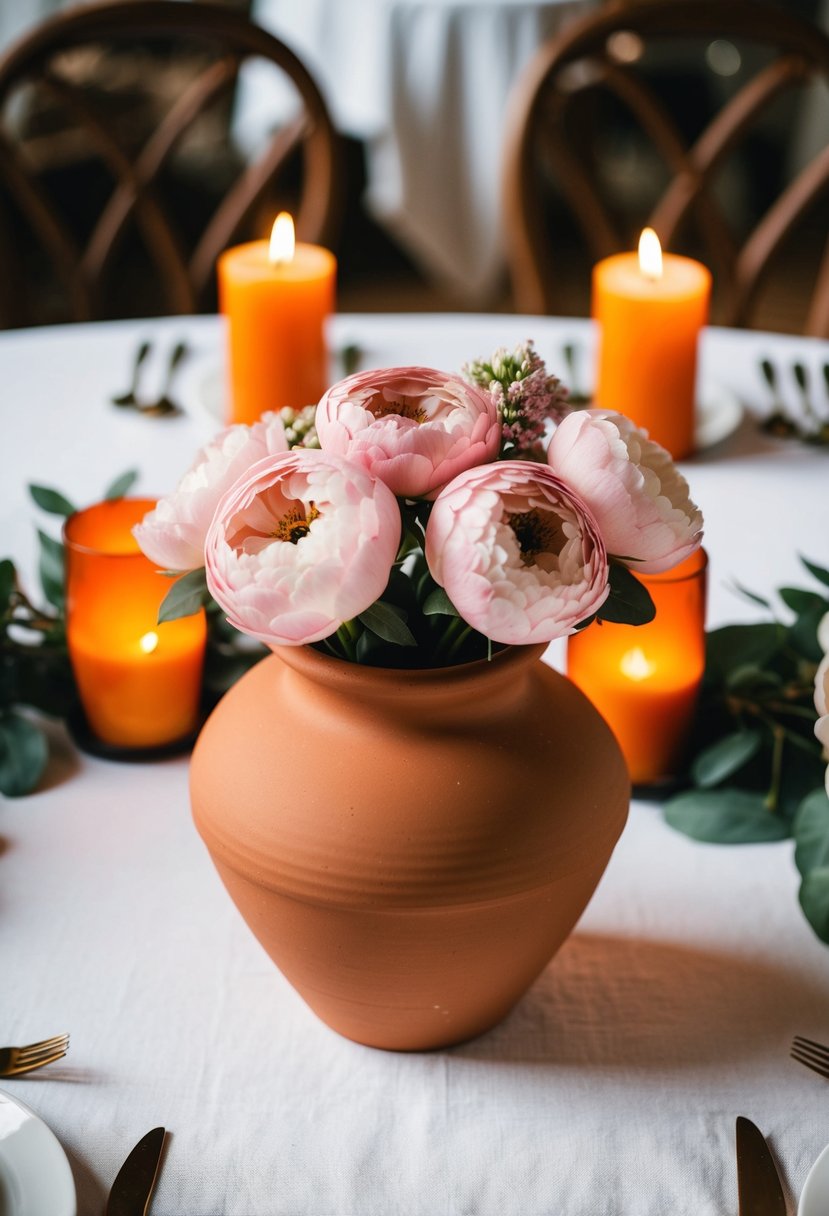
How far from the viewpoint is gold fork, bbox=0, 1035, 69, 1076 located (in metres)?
0.51

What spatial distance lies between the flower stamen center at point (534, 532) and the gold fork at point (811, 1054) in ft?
0.81

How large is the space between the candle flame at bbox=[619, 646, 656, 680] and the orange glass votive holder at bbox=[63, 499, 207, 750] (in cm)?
21

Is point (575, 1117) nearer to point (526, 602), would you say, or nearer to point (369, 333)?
point (526, 602)

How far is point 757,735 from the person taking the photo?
2.14 feet

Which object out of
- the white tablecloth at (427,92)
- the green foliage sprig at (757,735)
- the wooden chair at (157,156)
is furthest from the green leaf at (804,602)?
the white tablecloth at (427,92)

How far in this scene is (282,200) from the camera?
3.46 meters

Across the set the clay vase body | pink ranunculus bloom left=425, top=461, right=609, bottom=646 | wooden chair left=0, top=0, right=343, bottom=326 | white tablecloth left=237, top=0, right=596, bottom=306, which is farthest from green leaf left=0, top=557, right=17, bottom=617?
white tablecloth left=237, top=0, right=596, bottom=306

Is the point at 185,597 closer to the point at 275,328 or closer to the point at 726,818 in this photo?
the point at 726,818

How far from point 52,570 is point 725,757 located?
14.8 inches

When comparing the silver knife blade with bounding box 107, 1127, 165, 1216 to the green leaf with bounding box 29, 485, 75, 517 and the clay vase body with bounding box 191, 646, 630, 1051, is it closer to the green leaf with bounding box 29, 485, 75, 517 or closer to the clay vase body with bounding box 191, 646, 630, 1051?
the clay vase body with bounding box 191, 646, 630, 1051

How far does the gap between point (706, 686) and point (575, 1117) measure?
0.86 feet

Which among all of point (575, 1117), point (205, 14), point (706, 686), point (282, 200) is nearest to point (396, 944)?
point (575, 1117)

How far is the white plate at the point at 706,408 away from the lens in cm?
97

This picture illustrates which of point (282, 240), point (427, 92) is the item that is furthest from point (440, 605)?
point (427, 92)
